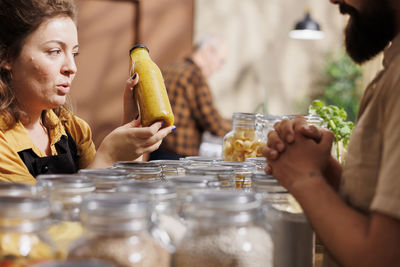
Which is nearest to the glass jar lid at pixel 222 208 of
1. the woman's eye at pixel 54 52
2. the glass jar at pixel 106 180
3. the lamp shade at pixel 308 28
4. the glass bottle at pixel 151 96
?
the glass jar at pixel 106 180

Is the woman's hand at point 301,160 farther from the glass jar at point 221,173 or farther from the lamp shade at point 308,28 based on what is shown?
the lamp shade at point 308,28

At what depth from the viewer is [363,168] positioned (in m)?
0.77

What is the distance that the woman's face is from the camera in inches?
54.9

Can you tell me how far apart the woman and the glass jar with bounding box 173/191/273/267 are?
26.5 inches

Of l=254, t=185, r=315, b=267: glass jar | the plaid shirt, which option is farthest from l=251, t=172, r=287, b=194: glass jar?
the plaid shirt

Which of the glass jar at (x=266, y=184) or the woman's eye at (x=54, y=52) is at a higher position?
the woman's eye at (x=54, y=52)

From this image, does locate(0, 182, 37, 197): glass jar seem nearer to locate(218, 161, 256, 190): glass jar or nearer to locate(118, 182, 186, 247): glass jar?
locate(118, 182, 186, 247): glass jar

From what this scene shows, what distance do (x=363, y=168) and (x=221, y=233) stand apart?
28 cm

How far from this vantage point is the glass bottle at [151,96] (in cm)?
119

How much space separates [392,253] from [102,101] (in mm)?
4234

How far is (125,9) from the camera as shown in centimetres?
479

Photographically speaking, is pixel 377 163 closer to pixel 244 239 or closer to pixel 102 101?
pixel 244 239

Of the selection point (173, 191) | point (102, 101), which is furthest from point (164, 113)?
point (102, 101)

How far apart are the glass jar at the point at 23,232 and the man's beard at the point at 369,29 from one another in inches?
25.2
